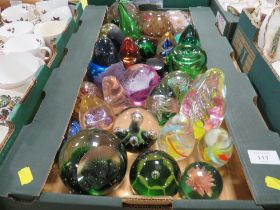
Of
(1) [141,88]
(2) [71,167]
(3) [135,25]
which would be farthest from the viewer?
(3) [135,25]

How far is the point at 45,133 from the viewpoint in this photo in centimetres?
55

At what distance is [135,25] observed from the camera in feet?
2.81

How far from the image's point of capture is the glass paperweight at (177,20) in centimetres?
91

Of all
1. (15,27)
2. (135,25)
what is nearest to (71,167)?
(135,25)

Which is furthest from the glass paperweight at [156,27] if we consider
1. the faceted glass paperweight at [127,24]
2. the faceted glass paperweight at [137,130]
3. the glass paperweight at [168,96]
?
the faceted glass paperweight at [137,130]

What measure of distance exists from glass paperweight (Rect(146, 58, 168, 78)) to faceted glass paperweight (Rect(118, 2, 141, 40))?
15cm

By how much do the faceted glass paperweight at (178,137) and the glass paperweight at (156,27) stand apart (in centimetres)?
39

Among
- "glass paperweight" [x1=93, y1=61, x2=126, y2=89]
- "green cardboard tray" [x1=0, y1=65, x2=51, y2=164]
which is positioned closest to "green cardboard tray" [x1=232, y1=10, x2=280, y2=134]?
"glass paperweight" [x1=93, y1=61, x2=126, y2=89]

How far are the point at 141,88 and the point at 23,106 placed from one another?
0.86 ft

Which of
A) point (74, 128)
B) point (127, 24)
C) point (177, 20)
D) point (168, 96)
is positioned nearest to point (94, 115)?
point (74, 128)

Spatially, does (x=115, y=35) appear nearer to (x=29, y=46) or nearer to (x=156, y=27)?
(x=156, y=27)

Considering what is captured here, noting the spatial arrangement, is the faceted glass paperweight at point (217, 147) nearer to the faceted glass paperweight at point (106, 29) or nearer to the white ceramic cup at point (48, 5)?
the faceted glass paperweight at point (106, 29)

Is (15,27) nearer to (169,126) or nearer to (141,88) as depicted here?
(141,88)

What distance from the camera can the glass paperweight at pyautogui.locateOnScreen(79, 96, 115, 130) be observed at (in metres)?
0.59
